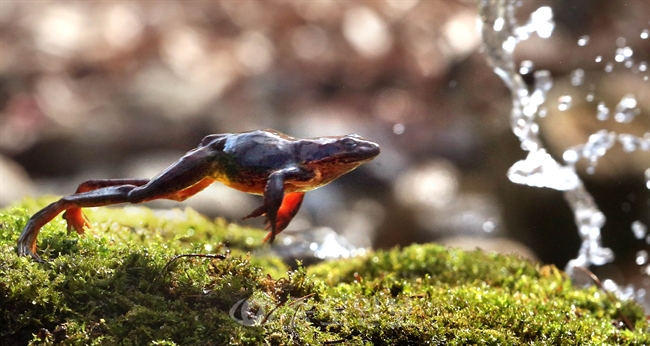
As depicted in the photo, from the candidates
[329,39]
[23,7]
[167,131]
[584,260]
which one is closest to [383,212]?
[584,260]

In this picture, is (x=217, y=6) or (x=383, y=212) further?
(x=217, y=6)

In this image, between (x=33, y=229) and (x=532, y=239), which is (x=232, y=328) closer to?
(x=33, y=229)

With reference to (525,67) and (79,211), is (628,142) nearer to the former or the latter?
(525,67)

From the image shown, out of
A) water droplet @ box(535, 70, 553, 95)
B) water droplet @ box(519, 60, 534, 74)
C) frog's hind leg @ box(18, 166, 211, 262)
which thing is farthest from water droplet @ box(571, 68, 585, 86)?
frog's hind leg @ box(18, 166, 211, 262)

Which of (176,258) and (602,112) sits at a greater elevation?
(602,112)

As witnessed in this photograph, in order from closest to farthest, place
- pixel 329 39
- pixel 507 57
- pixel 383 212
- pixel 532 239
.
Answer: pixel 507 57
pixel 532 239
pixel 383 212
pixel 329 39

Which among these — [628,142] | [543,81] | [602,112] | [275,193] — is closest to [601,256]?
[628,142]
